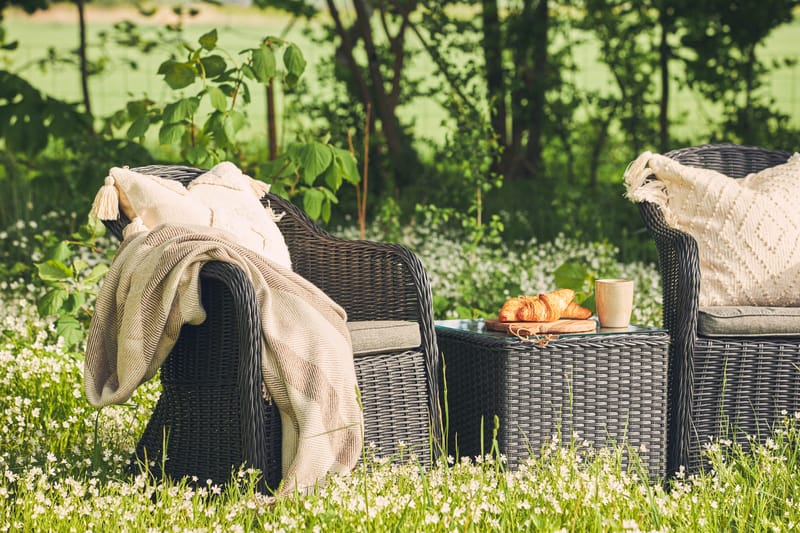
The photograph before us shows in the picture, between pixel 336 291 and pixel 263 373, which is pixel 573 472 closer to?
pixel 263 373

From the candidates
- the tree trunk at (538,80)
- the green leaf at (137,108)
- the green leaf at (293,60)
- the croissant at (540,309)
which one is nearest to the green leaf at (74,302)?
the green leaf at (137,108)

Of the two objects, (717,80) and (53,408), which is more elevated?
(717,80)

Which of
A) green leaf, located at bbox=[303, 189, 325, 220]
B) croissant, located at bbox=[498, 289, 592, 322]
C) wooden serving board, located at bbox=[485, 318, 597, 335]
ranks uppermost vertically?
green leaf, located at bbox=[303, 189, 325, 220]

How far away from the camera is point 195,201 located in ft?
9.10

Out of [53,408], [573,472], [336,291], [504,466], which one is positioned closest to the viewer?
[573,472]

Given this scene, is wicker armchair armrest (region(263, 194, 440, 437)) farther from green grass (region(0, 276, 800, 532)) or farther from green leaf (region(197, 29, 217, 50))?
green leaf (region(197, 29, 217, 50))

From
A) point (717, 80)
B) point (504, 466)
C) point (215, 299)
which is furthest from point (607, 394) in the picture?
point (717, 80)

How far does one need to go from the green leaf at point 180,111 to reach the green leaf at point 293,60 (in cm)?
36

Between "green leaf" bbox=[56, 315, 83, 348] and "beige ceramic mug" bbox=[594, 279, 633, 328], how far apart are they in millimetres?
1632

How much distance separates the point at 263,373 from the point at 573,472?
0.73 meters

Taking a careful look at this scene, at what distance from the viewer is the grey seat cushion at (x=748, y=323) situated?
2.74m

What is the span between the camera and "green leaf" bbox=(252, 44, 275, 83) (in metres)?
3.59

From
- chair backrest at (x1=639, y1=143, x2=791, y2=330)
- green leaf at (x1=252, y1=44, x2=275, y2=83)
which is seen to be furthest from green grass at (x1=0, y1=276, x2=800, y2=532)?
green leaf at (x1=252, y1=44, x2=275, y2=83)

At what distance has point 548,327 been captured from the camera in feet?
8.74
